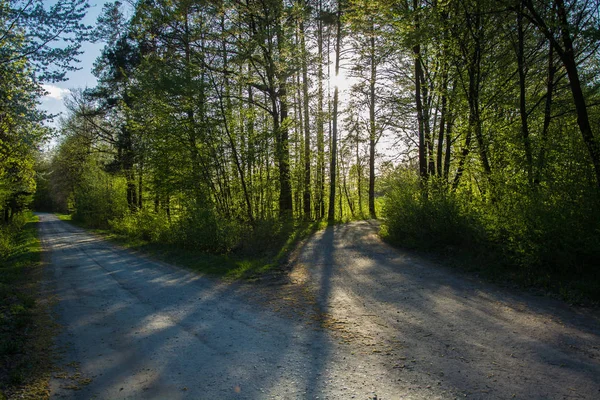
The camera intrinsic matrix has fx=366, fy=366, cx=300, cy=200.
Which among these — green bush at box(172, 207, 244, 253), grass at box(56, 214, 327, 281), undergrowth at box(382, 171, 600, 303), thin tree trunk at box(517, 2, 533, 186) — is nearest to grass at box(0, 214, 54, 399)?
grass at box(56, 214, 327, 281)

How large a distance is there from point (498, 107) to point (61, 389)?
13610 mm

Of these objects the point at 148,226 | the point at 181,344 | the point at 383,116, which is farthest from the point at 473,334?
the point at 148,226

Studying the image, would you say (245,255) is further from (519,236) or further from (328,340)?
(519,236)

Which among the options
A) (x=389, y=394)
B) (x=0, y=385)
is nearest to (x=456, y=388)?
(x=389, y=394)

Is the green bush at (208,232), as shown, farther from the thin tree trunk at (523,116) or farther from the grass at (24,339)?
the thin tree trunk at (523,116)

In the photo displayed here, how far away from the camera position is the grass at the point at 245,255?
33.5 feet

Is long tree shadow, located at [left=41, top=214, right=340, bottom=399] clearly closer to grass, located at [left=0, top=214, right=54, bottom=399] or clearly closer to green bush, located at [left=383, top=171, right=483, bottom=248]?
grass, located at [left=0, top=214, right=54, bottom=399]

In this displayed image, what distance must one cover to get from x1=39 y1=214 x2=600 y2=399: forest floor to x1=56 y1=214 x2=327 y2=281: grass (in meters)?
1.43

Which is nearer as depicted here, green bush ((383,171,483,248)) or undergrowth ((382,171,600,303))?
undergrowth ((382,171,600,303))

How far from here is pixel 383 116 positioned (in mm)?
18422

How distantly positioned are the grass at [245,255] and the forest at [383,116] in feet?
0.89

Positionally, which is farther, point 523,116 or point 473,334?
point 523,116

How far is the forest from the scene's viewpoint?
7617 millimetres

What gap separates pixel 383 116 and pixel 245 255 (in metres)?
10.4
